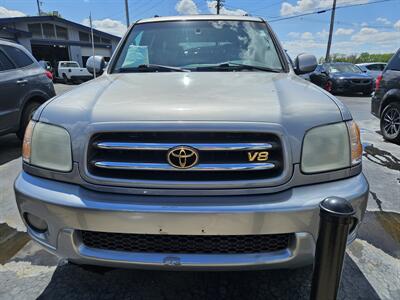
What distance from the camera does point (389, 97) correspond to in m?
6.10

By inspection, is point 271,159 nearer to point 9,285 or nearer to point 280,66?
point 280,66

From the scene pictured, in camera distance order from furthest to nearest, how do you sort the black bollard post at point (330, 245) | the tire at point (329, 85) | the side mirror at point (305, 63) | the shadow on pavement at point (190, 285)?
the tire at point (329, 85)
the side mirror at point (305, 63)
the shadow on pavement at point (190, 285)
the black bollard post at point (330, 245)

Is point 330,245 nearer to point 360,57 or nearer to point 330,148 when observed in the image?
point 330,148

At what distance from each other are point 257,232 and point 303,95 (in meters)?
0.88

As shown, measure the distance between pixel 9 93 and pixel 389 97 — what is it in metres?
6.38

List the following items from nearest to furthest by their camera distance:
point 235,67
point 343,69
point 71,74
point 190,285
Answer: point 190,285
point 235,67
point 343,69
point 71,74

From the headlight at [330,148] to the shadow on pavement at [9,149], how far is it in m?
4.69

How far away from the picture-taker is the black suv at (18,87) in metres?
5.15

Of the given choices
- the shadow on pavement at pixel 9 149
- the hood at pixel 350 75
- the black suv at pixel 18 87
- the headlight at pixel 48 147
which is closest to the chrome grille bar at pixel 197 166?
the headlight at pixel 48 147

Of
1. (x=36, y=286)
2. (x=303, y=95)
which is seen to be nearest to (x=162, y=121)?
(x=303, y=95)

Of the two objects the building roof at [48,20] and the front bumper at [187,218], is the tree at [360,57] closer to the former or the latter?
the building roof at [48,20]

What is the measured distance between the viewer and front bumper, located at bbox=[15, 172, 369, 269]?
1.60 metres

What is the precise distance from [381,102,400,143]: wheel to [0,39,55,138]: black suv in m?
6.20

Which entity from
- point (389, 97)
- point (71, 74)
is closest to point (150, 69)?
point (389, 97)
